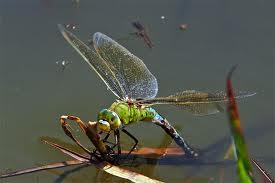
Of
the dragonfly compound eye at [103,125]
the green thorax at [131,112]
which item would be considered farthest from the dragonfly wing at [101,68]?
the dragonfly compound eye at [103,125]

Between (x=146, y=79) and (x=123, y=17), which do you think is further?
(x=123, y=17)

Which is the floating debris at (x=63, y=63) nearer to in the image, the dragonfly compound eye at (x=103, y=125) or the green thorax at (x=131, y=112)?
the green thorax at (x=131, y=112)

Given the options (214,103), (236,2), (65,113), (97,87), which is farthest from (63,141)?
(236,2)

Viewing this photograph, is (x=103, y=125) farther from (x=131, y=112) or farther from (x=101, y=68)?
(x=101, y=68)

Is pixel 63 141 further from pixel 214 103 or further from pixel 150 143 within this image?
pixel 214 103

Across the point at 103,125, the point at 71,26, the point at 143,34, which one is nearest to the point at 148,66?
the point at 143,34
